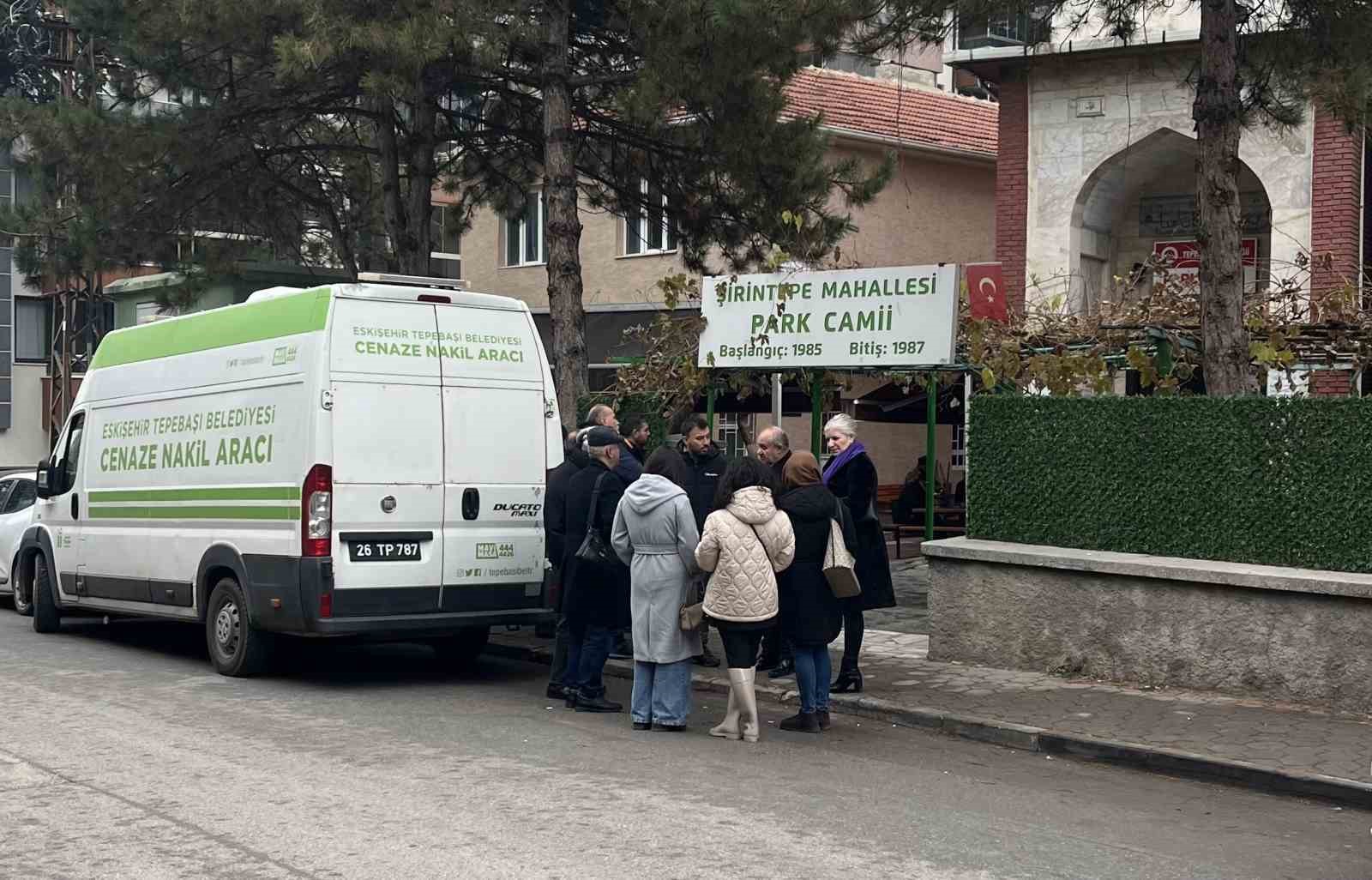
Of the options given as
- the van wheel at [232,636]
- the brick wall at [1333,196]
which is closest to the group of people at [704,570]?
the van wheel at [232,636]

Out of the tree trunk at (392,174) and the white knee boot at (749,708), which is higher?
the tree trunk at (392,174)

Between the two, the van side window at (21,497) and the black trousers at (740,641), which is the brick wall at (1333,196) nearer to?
the black trousers at (740,641)

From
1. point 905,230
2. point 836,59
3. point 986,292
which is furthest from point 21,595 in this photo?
point 905,230

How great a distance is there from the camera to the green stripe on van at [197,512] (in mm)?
10875

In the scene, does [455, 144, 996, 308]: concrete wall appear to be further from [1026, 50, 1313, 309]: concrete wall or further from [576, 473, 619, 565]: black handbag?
[576, 473, 619, 565]: black handbag

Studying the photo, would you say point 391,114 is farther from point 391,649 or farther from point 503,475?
point 503,475

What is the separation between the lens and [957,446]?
29312 mm

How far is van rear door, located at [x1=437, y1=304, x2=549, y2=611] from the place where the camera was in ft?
36.6

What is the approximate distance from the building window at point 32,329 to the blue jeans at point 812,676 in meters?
36.7

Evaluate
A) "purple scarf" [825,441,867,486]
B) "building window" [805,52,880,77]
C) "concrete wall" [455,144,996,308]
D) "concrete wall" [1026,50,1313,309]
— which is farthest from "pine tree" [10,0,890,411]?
"concrete wall" [455,144,996,308]

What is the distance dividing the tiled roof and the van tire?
15.7m

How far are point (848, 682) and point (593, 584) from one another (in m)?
1.90

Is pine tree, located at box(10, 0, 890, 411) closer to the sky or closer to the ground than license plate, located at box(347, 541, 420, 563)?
closer to the sky

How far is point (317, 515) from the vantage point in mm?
10594
